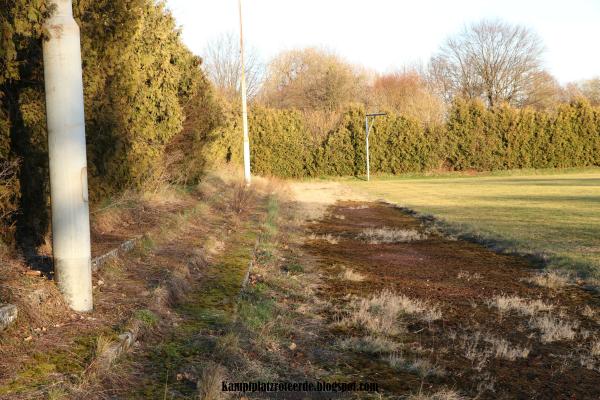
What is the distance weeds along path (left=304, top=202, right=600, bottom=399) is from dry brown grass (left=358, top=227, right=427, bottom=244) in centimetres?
154

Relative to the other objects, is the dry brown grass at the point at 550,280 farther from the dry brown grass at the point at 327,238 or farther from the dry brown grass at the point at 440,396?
the dry brown grass at the point at 327,238

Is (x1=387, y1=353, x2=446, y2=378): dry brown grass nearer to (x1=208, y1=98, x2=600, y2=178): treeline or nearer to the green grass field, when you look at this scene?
the green grass field

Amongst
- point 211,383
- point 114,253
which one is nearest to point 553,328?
point 211,383

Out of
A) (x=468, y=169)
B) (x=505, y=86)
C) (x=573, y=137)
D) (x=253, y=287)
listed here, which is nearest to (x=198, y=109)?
(x=253, y=287)

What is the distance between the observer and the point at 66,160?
4.75 meters

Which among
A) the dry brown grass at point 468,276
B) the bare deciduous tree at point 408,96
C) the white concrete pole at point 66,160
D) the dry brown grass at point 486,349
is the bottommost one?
the dry brown grass at point 468,276

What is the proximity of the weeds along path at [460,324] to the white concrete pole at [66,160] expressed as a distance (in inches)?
98.1

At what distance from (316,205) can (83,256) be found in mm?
15751

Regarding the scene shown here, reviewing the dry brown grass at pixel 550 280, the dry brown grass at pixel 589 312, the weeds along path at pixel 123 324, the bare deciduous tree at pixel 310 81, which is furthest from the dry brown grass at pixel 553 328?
the bare deciduous tree at pixel 310 81

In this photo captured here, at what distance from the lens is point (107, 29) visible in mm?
7367

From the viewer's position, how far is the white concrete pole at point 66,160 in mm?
4734

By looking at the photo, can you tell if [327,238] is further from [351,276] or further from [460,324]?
[460,324]

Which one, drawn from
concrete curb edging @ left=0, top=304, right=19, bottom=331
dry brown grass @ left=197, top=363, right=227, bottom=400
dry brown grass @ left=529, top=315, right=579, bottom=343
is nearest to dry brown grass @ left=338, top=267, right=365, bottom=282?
dry brown grass @ left=529, top=315, right=579, bottom=343

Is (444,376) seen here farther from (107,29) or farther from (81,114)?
(107,29)
